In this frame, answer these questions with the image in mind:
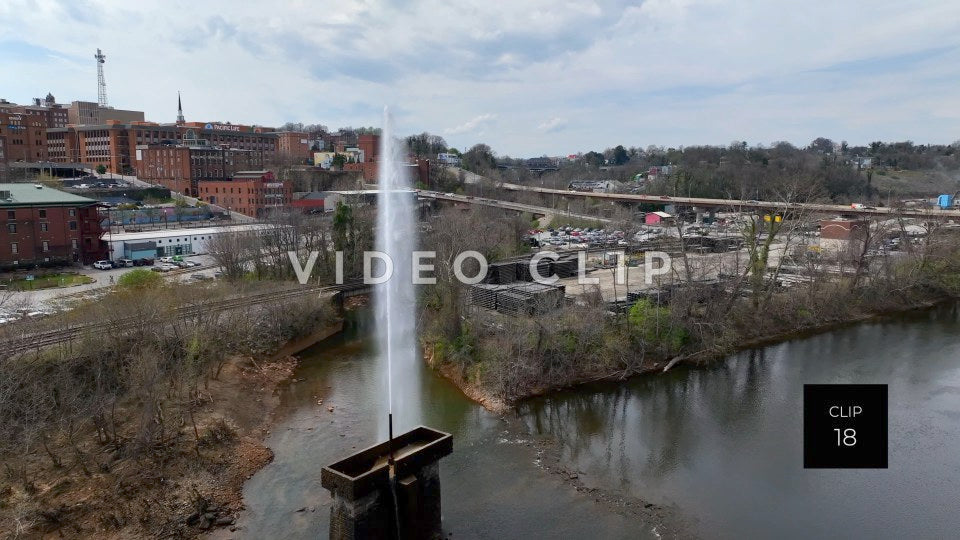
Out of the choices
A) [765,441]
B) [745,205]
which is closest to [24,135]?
[745,205]

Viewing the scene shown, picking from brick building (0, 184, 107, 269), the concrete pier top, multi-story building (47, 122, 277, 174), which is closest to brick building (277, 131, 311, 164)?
multi-story building (47, 122, 277, 174)

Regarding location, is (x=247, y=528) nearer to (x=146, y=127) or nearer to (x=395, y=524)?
(x=395, y=524)

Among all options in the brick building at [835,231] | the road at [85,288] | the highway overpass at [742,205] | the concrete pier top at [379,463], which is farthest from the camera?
the highway overpass at [742,205]

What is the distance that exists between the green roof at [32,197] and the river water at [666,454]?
1794 cm

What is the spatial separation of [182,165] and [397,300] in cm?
3825

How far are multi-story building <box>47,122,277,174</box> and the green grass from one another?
35118 millimetres

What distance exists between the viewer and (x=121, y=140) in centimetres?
5922

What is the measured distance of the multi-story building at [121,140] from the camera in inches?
2328

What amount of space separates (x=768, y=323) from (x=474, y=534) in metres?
17.5

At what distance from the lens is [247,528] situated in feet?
37.6

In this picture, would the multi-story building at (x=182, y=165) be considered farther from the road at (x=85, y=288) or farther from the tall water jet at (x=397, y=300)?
the tall water jet at (x=397, y=300)

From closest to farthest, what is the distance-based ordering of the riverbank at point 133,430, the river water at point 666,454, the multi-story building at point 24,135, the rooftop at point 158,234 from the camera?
the riverbank at point 133,430
the river water at point 666,454
the rooftop at point 158,234
the multi-story building at point 24,135

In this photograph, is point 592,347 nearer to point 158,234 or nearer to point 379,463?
point 379,463

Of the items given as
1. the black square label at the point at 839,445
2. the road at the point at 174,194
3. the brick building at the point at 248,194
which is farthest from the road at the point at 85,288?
the black square label at the point at 839,445
